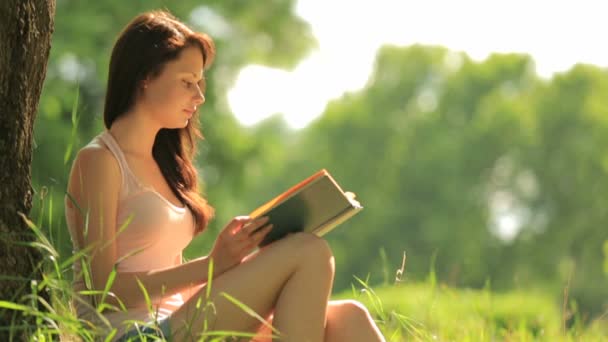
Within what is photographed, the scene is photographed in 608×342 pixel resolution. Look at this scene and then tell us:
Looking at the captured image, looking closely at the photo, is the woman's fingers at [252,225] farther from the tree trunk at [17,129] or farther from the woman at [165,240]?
the tree trunk at [17,129]

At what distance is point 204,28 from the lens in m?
14.9

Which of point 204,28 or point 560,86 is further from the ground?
point 204,28

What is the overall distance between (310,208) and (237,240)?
263 mm

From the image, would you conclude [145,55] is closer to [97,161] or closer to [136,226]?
[97,161]

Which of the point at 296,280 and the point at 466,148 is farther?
the point at 466,148

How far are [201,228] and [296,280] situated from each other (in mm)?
614

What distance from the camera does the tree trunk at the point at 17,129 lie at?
3217 millimetres

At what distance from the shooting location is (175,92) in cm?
358

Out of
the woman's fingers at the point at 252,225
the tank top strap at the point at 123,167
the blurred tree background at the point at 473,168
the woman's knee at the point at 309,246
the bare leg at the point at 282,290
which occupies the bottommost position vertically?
the blurred tree background at the point at 473,168

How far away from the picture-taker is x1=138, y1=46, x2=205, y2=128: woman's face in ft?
11.7

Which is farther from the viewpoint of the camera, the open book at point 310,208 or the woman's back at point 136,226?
the woman's back at point 136,226

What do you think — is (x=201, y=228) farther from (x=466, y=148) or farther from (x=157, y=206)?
(x=466, y=148)

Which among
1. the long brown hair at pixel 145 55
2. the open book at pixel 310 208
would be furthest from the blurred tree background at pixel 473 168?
the open book at pixel 310 208

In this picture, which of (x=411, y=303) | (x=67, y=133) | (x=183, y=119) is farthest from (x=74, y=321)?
(x=67, y=133)
